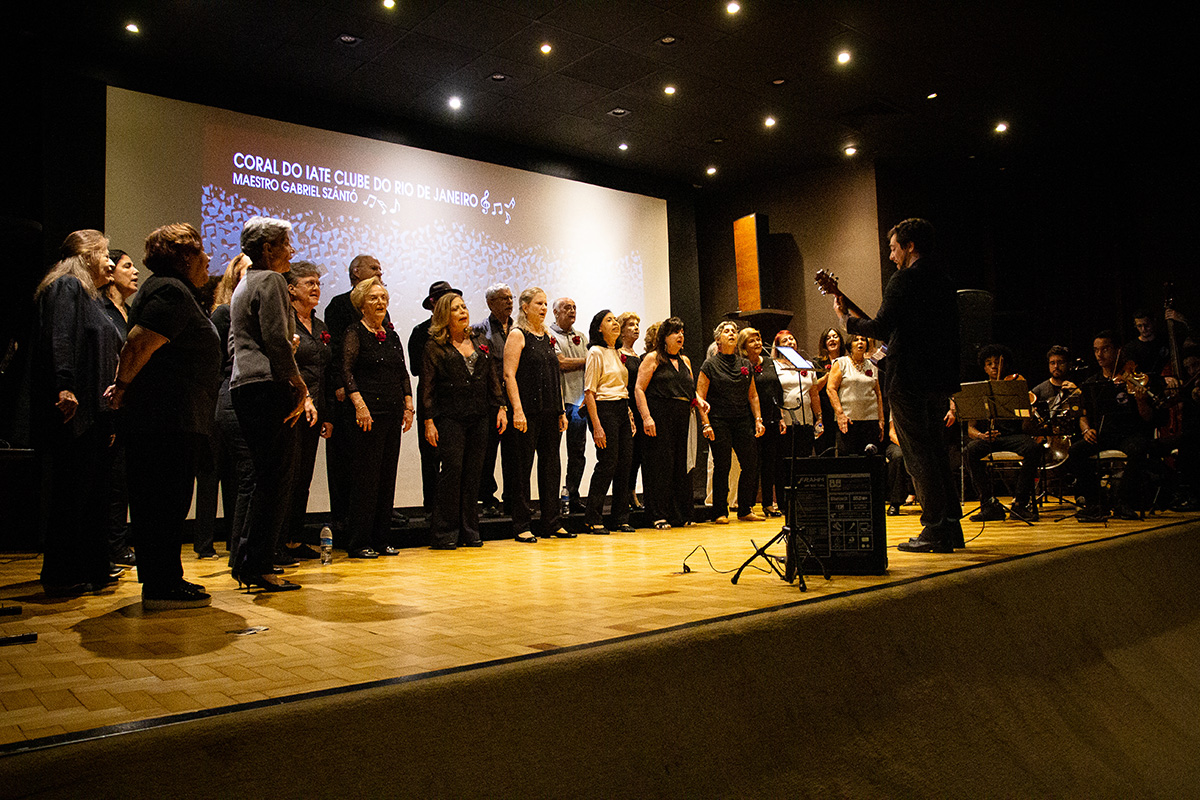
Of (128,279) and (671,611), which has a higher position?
(128,279)

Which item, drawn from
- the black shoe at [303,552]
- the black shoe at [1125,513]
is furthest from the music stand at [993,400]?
the black shoe at [303,552]

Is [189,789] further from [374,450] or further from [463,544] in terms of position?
[463,544]

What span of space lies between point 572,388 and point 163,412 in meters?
3.95

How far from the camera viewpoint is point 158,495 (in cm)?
266

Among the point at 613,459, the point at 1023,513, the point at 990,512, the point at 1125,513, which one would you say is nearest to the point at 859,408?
the point at 990,512

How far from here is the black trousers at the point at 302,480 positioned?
13.8 ft

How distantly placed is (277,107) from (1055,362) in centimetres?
672

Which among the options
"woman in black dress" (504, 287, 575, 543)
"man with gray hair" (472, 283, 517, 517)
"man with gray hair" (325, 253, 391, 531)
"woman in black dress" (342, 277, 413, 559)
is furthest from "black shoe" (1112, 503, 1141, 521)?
"man with gray hair" (325, 253, 391, 531)

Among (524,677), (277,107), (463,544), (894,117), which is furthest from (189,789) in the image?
(894,117)

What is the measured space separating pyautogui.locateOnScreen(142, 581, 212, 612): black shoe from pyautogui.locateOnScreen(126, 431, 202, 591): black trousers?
0.06 ft

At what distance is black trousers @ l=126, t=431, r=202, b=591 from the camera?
8.69 feet

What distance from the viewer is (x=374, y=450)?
4406 millimetres

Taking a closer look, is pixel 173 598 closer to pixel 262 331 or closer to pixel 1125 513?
pixel 262 331

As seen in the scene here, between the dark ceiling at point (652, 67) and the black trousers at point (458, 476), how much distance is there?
9.71ft
